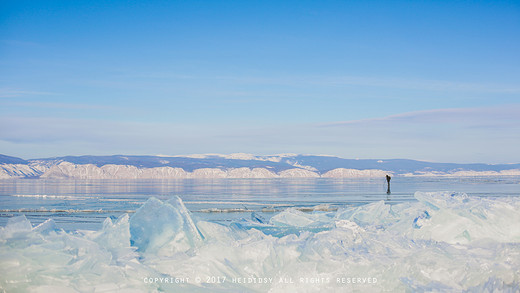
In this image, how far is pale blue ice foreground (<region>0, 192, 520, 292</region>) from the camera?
5559 mm

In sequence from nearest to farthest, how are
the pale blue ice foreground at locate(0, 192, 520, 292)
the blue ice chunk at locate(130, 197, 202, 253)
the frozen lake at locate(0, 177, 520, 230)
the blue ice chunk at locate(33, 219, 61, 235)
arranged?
the pale blue ice foreground at locate(0, 192, 520, 292) < the blue ice chunk at locate(33, 219, 61, 235) < the blue ice chunk at locate(130, 197, 202, 253) < the frozen lake at locate(0, 177, 520, 230)

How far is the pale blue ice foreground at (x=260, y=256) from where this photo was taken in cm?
556

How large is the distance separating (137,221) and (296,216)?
12.4ft

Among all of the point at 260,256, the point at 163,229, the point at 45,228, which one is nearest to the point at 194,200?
the point at 163,229

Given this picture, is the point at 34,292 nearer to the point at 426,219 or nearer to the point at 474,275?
the point at 474,275

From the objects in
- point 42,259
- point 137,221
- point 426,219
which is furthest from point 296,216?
point 42,259

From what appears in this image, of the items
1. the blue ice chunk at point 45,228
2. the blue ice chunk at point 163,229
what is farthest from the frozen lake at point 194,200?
the blue ice chunk at point 45,228

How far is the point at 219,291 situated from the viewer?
18.0 feet

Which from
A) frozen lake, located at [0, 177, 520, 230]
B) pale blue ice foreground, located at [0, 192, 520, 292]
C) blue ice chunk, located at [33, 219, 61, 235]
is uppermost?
blue ice chunk, located at [33, 219, 61, 235]

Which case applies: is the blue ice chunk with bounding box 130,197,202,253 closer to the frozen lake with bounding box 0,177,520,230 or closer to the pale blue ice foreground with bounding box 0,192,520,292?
the pale blue ice foreground with bounding box 0,192,520,292

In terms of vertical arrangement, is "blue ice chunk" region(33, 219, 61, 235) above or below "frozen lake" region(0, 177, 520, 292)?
above

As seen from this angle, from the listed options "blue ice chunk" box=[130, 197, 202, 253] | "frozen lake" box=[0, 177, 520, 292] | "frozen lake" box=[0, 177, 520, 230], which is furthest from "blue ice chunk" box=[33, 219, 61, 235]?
"frozen lake" box=[0, 177, 520, 230]

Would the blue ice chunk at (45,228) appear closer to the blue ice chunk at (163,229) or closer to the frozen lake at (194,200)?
the blue ice chunk at (163,229)

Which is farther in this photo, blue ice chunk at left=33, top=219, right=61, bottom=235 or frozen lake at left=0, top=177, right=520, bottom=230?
frozen lake at left=0, top=177, right=520, bottom=230
